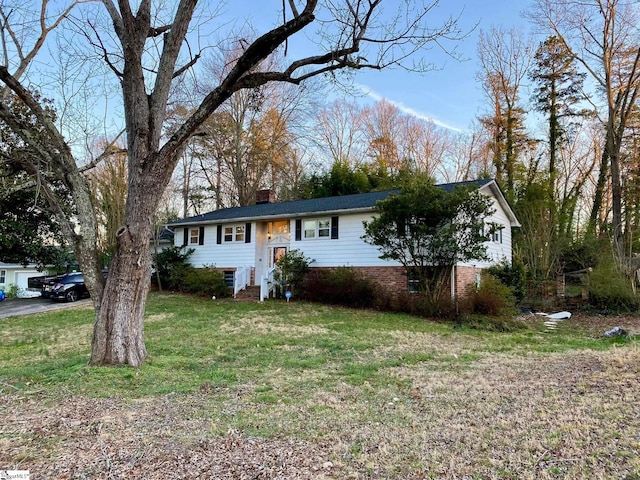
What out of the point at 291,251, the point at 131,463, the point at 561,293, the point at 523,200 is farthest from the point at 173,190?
the point at 131,463

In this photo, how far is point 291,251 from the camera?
17531 mm

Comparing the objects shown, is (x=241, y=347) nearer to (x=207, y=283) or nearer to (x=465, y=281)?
(x=465, y=281)

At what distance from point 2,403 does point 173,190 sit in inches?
946

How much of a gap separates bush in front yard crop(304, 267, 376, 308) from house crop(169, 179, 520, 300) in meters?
0.63

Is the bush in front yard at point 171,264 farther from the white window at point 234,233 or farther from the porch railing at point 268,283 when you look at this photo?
the porch railing at point 268,283

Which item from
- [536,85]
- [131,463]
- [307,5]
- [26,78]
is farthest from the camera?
[536,85]

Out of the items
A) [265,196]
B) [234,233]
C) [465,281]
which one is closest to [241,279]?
[234,233]

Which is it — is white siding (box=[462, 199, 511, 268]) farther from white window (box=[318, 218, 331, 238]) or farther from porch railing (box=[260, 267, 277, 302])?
porch railing (box=[260, 267, 277, 302])

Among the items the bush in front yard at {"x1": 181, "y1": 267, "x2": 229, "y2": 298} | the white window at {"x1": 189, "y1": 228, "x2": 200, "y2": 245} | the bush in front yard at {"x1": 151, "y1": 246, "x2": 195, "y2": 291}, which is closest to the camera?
the bush in front yard at {"x1": 181, "y1": 267, "x2": 229, "y2": 298}

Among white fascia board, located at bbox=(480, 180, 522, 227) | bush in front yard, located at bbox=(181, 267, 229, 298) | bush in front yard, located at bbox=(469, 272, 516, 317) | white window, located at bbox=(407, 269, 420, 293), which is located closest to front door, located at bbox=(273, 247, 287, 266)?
bush in front yard, located at bbox=(181, 267, 229, 298)

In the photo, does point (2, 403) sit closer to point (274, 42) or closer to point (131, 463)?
point (131, 463)

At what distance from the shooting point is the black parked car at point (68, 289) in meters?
18.4

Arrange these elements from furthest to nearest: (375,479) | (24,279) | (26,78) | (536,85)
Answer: (24,279)
(536,85)
(26,78)
(375,479)

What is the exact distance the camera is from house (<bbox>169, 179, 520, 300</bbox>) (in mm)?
16109
